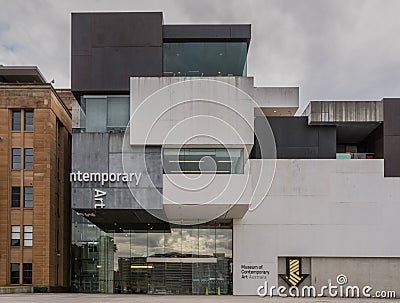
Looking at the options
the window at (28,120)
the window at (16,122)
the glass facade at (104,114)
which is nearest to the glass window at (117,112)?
the glass facade at (104,114)

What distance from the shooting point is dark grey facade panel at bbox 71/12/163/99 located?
4094 cm

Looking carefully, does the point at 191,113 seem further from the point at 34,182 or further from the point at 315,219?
the point at 34,182

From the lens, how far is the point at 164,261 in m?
48.6

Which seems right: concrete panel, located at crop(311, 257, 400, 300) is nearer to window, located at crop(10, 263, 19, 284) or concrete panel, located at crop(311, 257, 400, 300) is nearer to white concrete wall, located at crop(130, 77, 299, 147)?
white concrete wall, located at crop(130, 77, 299, 147)

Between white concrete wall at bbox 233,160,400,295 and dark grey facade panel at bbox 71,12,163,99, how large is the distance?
11115 mm

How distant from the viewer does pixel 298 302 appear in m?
34.1

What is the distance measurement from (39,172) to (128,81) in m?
13.6

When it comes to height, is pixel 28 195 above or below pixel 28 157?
below

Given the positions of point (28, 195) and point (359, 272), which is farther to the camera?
point (28, 195)

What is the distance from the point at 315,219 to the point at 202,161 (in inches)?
432

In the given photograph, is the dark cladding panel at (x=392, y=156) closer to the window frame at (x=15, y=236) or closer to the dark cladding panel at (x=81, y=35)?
the dark cladding panel at (x=81, y=35)

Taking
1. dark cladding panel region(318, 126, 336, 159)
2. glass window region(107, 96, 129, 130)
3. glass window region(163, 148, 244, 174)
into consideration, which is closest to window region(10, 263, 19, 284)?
glass window region(107, 96, 129, 130)

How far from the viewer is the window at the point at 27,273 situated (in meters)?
48.1

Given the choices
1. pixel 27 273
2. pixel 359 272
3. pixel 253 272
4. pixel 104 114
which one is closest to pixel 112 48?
pixel 104 114
